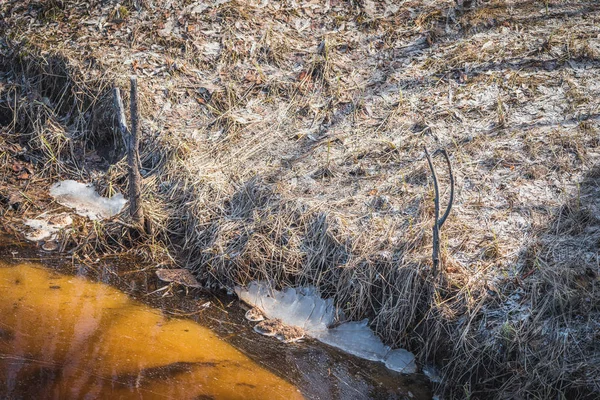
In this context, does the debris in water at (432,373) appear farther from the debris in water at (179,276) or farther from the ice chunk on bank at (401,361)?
the debris in water at (179,276)

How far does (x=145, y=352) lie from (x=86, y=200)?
197 cm

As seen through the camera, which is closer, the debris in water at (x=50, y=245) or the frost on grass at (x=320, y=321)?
the frost on grass at (x=320, y=321)

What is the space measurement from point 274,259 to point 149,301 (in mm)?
956

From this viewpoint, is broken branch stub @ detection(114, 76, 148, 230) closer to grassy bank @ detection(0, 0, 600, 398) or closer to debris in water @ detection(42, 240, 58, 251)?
grassy bank @ detection(0, 0, 600, 398)

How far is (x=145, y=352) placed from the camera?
3.57m

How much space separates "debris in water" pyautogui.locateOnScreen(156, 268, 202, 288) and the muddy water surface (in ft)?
0.21

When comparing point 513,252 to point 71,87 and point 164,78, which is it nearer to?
point 164,78

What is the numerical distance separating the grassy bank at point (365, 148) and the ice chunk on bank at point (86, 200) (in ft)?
0.40

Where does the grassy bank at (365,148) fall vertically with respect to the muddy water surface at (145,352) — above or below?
above


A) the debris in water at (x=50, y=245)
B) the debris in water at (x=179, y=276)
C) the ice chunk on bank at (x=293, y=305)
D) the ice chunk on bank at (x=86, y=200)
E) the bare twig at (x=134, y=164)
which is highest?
the bare twig at (x=134, y=164)

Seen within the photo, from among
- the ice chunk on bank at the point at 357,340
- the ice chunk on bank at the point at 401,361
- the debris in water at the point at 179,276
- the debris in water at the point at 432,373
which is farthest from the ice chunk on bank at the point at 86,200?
the debris in water at the point at 432,373

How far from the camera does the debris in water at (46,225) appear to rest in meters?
4.70

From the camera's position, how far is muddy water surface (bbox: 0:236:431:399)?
10.8ft

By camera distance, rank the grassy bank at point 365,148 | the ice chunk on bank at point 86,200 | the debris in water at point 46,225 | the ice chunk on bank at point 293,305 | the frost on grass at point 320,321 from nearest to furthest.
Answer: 1. the grassy bank at point 365,148
2. the frost on grass at point 320,321
3. the ice chunk on bank at point 293,305
4. the debris in water at point 46,225
5. the ice chunk on bank at point 86,200
